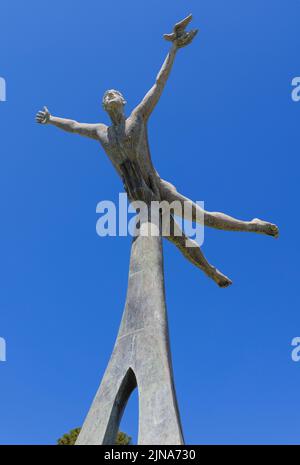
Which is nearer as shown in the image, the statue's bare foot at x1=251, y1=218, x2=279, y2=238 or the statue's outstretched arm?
the statue's bare foot at x1=251, y1=218, x2=279, y2=238

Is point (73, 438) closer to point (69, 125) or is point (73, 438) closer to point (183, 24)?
point (69, 125)

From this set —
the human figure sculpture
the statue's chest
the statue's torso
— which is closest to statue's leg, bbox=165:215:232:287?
the human figure sculpture

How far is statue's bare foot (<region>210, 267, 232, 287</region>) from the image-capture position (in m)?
12.2

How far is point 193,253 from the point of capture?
11930mm

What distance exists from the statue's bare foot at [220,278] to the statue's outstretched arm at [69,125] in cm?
416

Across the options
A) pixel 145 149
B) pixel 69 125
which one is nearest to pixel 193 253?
pixel 145 149

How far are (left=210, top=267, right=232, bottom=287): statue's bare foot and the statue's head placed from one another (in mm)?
4321

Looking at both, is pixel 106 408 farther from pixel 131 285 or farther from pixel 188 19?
pixel 188 19

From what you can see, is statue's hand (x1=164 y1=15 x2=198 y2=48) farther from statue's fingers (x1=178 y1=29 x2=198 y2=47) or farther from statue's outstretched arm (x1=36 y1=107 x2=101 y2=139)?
statue's outstretched arm (x1=36 y1=107 x2=101 y2=139)

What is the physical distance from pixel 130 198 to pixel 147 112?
2028 mm

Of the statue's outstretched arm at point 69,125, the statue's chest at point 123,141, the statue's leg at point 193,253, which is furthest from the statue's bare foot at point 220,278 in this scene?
the statue's outstretched arm at point 69,125

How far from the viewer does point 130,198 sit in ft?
36.4

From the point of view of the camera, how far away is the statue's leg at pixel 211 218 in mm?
11461

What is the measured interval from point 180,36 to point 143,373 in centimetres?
724
